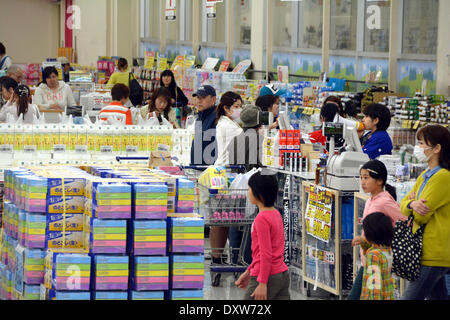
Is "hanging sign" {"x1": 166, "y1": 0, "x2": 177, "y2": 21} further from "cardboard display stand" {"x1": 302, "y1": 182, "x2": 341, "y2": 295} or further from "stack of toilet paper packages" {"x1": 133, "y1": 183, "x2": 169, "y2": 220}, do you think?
"stack of toilet paper packages" {"x1": 133, "y1": 183, "x2": 169, "y2": 220}

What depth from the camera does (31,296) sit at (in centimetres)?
573

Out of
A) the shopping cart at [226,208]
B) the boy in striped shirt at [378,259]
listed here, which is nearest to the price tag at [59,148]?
the shopping cart at [226,208]

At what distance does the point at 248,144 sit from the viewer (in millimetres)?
8547

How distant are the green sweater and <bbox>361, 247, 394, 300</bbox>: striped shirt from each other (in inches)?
10.0

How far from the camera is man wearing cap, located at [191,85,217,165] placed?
909cm

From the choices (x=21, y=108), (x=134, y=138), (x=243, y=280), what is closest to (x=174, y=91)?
(x=21, y=108)

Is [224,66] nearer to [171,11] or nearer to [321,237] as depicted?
[171,11]

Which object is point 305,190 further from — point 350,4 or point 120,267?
point 350,4

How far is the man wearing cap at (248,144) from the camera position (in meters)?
8.50

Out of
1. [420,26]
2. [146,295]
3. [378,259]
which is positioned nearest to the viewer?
[146,295]

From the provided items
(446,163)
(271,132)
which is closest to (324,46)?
(271,132)

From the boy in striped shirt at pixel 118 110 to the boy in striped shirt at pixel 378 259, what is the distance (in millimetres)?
4802

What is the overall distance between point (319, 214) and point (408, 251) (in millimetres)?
1796

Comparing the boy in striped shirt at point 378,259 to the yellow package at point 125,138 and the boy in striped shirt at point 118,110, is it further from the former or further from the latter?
the boy in striped shirt at point 118,110
